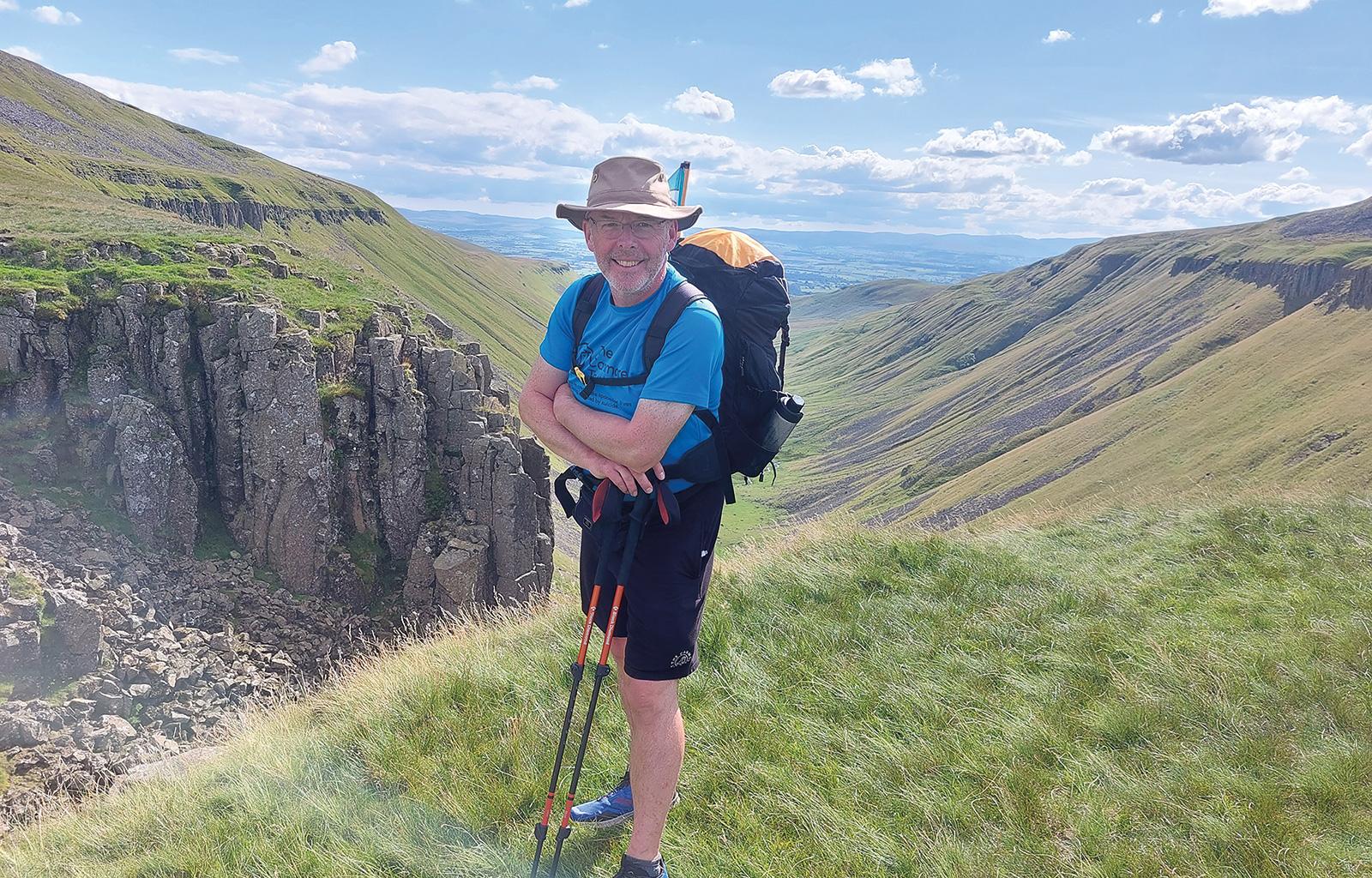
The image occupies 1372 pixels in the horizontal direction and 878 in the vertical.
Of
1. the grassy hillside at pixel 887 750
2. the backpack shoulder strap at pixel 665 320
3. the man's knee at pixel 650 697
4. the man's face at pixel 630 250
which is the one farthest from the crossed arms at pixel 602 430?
the grassy hillside at pixel 887 750

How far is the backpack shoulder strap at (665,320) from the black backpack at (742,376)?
9 cm

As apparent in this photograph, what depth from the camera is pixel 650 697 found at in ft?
15.5

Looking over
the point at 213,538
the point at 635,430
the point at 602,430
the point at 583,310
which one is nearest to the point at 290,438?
the point at 213,538

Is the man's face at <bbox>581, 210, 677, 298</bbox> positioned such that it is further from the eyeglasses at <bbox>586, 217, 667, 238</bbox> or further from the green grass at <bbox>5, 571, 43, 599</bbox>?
the green grass at <bbox>5, 571, 43, 599</bbox>

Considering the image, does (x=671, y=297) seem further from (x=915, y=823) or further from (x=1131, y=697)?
(x=1131, y=697)

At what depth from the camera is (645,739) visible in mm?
4773

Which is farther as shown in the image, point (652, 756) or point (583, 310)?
point (583, 310)

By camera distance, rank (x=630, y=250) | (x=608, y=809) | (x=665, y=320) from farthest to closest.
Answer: (x=608, y=809) < (x=630, y=250) < (x=665, y=320)

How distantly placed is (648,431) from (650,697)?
185 cm

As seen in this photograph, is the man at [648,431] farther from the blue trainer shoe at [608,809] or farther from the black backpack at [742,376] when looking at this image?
the blue trainer shoe at [608,809]

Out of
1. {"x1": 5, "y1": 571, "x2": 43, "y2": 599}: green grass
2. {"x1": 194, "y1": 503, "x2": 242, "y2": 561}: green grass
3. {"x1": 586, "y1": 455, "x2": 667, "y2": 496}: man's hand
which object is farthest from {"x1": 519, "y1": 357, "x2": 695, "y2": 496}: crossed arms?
{"x1": 194, "y1": 503, "x2": 242, "y2": 561}: green grass

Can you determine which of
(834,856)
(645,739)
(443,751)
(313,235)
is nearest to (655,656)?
(645,739)

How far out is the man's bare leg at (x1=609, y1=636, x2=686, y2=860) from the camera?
181 inches

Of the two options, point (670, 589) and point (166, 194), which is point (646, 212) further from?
point (166, 194)
